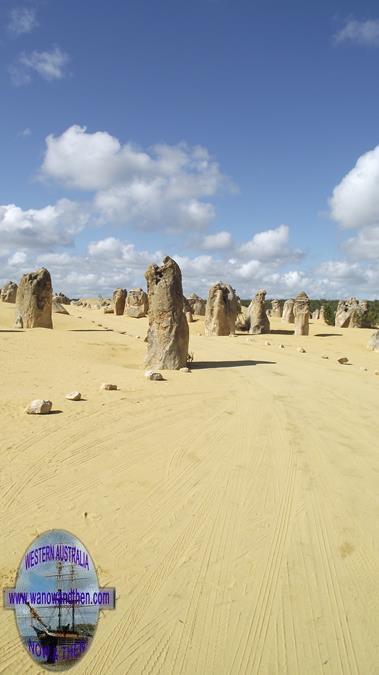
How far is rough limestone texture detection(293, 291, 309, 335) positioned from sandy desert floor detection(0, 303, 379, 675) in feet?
67.4

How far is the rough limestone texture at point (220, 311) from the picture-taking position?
81.1 feet

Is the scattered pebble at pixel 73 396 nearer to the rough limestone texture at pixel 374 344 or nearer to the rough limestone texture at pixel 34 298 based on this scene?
the rough limestone texture at pixel 34 298

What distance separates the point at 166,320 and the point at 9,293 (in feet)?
113

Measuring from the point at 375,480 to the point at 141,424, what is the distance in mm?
3138

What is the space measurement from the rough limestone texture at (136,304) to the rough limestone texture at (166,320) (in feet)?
80.2

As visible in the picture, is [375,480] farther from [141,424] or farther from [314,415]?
[141,424]

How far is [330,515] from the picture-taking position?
377 cm

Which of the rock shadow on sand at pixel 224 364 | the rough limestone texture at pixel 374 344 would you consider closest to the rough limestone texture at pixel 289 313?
the rough limestone texture at pixel 374 344

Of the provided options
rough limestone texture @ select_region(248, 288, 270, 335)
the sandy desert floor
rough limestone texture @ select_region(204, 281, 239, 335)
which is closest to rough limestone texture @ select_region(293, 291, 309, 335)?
rough limestone texture @ select_region(248, 288, 270, 335)

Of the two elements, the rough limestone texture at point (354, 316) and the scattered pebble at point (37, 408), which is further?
the rough limestone texture at point (354, 316)

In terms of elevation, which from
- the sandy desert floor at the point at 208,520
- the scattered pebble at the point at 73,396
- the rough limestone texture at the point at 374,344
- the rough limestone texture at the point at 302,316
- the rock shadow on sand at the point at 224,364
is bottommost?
the sandy desert floor at the point at 208,520

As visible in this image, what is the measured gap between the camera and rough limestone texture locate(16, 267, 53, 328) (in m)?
19.4

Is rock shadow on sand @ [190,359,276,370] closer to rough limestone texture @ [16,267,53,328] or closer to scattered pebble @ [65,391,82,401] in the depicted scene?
scattered pebble @ [65,391,82,401]

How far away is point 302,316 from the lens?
92.4 feet
